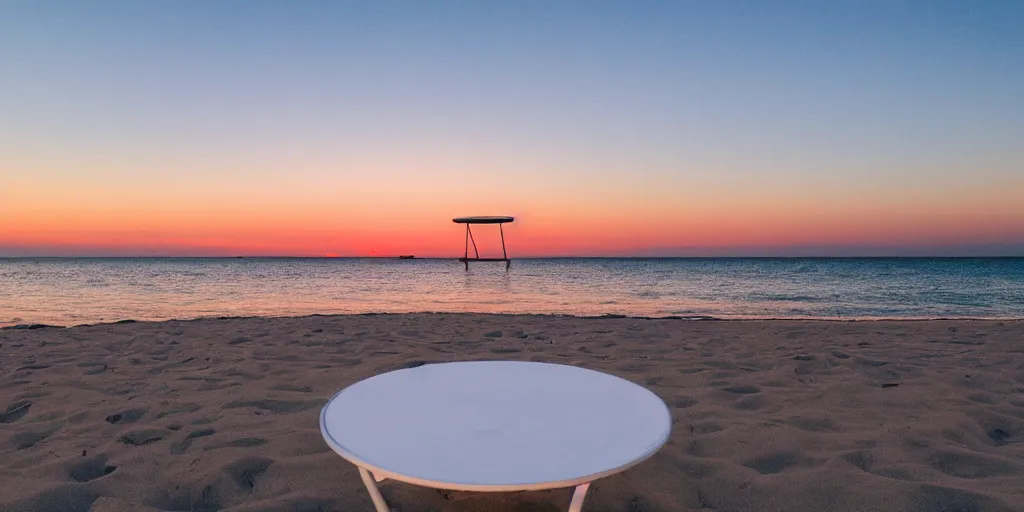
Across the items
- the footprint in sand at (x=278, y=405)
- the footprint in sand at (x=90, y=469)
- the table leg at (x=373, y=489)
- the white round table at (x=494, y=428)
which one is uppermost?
the white round table at (x=494, y=428)

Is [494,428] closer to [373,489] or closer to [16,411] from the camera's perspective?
[373,489]

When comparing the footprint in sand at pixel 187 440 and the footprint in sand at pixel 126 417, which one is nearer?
the footprint in sand at pixel 187 440

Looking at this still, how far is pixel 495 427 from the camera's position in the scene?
1458 millimetres

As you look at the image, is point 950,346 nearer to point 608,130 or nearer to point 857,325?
point 857,325

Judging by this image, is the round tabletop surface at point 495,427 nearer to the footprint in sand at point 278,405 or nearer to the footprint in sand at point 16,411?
the footprint in sand at point 278,405

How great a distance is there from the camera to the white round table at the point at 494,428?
119 centimetres

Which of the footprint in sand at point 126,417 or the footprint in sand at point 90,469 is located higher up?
the footprint in sand at point 126,417

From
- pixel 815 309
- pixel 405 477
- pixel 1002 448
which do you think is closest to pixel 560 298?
pixel 815 309

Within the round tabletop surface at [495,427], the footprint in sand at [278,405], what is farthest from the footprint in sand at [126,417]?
the round tabletop surface at [495,427]

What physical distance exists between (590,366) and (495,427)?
2.84 metres

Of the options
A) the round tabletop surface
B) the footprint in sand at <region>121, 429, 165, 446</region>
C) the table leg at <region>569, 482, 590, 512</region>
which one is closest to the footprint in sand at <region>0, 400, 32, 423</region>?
the footprint in sand at <region>121, 429, 165, 446</region>

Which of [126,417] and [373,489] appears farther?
[126,417]

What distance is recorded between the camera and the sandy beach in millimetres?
1897

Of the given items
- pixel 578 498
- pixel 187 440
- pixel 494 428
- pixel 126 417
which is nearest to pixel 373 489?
Answer: pixel 494 428
